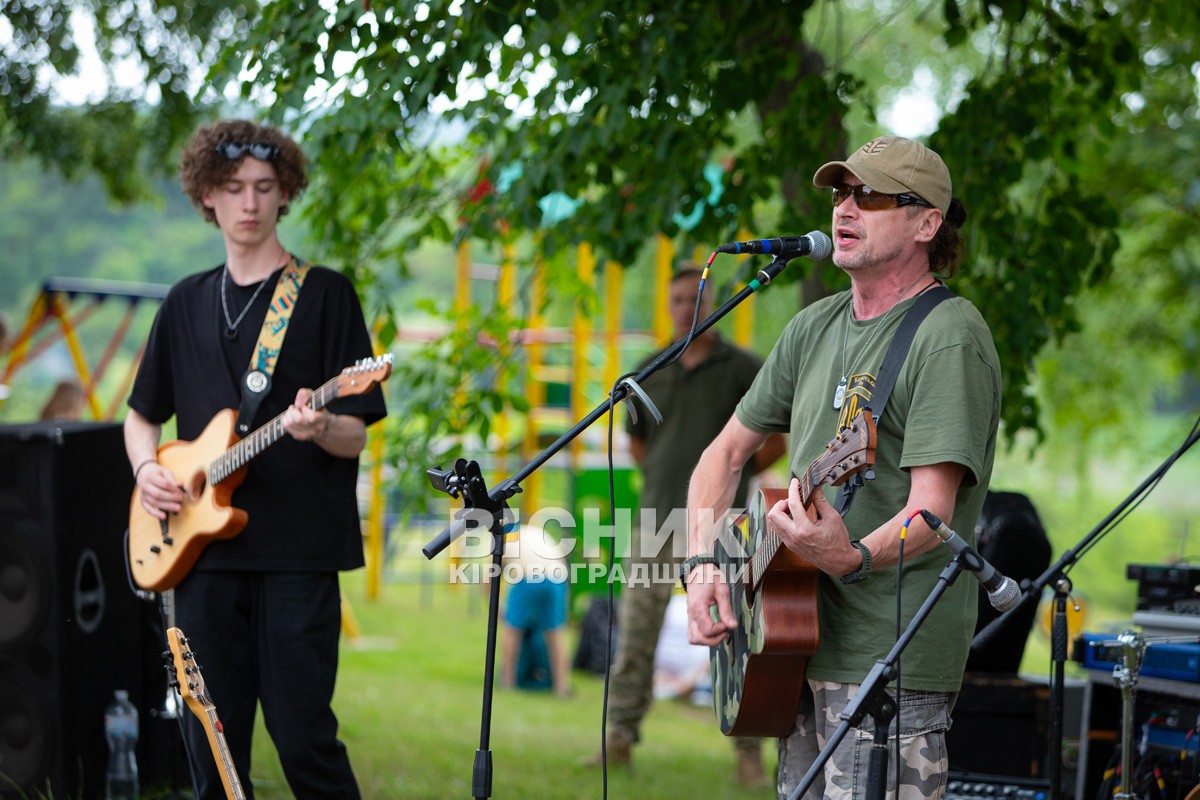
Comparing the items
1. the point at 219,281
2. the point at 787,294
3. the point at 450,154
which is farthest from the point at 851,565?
the point at 787,294

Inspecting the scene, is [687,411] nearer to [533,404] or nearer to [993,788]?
[993,788]

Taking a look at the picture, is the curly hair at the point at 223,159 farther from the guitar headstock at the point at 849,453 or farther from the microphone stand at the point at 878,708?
the microphone stand at the point at 878,708

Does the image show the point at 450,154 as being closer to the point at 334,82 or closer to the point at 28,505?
the point at 334,82

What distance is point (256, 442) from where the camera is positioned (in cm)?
370

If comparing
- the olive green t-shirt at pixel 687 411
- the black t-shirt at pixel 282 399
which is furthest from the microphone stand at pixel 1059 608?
the olive green t-shirt at pixel 687 411

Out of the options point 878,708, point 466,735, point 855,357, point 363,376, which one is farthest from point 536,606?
point 878,708

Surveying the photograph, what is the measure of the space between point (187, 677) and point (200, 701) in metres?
0.07

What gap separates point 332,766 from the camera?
371 cm

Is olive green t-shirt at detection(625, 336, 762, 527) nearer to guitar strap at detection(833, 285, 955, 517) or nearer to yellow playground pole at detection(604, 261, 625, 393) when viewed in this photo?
guitar strap at detection(833, 285, 955, 517)

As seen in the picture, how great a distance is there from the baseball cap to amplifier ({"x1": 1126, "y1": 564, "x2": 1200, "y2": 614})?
226cm

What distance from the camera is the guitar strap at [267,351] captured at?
12.4 ft

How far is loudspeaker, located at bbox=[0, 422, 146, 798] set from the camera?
4.40 m

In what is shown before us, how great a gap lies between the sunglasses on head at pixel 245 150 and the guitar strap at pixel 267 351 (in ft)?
1.33

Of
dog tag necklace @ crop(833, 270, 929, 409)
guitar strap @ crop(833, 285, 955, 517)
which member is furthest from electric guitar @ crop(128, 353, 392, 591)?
guitar strap @ crop(833, 285, 955, 517)
